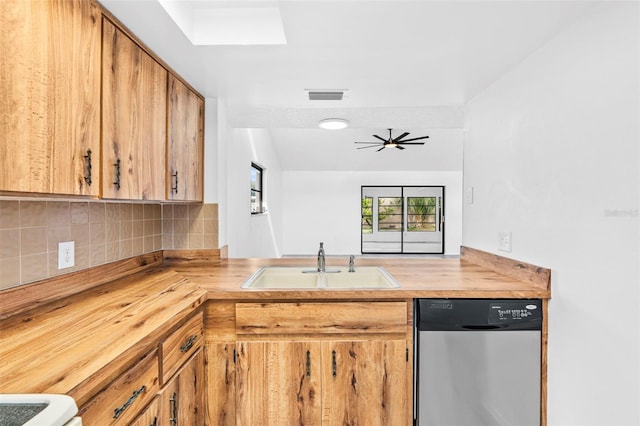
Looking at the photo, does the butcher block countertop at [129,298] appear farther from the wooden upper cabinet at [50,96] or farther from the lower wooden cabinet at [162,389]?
the wooden upper cabinet at [50,96]

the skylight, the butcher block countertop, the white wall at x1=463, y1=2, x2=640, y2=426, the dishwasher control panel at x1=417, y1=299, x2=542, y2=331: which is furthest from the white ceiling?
the dishwasher control panel at x1=417, y1=299, x2=542, y2=331

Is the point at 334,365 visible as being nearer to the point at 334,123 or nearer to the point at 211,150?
the point at 211,150

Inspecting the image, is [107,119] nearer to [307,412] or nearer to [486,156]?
[307,412]

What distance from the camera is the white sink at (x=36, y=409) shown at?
0.67 metres

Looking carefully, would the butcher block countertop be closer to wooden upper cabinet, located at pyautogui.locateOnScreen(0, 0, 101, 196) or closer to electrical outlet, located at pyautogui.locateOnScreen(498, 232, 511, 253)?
electrical outlet, located at pyautogui.locateOnScreen(498, 232, 511, 253)

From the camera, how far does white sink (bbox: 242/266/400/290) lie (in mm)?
2166

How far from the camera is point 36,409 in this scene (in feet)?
2.34

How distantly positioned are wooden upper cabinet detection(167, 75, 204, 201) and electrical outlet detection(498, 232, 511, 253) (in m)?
1.88

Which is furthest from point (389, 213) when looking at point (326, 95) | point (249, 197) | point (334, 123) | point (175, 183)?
point (175, 183)

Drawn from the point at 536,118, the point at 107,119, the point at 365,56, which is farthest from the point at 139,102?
the point at 536,118

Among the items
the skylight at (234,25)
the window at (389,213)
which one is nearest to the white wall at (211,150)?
the skylight at (234,25)

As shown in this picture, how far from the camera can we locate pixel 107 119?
134 centimetres

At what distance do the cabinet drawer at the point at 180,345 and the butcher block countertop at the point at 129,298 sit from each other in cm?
6

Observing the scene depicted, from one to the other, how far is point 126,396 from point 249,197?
3196mm
